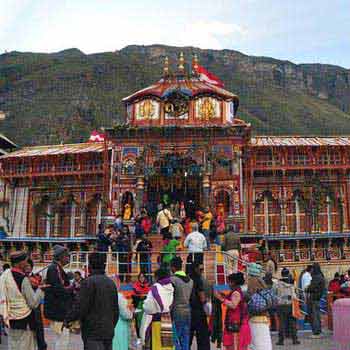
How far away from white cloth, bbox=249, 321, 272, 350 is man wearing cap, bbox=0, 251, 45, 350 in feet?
11.0

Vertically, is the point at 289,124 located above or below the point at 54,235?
above

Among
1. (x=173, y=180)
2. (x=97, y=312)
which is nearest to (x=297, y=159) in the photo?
(x=173, y=180)

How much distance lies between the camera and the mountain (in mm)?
72250

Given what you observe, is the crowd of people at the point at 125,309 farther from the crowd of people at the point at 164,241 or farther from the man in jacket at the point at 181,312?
the crowd of people at the point at 164,241

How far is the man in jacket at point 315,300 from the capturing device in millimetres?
13398

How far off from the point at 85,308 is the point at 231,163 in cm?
2378

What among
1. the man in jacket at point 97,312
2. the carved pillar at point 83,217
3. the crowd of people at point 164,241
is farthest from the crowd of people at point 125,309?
the carved pillar at point 83,217

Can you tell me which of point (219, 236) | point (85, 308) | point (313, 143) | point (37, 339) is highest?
point (313, 143)

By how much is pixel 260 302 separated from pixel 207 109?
75.4 ft

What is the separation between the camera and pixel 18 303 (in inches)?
290

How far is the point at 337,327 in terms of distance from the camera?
26.1 feet

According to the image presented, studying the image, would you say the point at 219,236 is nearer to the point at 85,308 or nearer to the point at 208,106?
the point at 208,106

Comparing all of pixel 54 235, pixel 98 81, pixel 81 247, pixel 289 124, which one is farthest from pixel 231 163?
pixel 98 81

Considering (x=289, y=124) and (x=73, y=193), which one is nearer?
(x=73, y=193)
